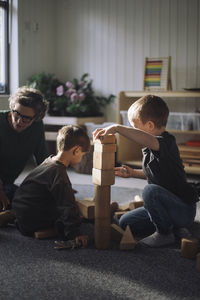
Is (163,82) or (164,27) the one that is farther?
(164,27)

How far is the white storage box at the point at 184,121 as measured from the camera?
142 inches

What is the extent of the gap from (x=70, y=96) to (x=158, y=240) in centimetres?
261

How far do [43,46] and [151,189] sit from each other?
3126 mm

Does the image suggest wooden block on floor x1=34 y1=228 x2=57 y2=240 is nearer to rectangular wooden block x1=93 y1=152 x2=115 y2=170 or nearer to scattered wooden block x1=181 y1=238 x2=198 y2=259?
rectangular wooden block x1=93 y1=152 x2=115 y2=170

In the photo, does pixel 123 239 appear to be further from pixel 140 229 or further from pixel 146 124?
pixel 146 124

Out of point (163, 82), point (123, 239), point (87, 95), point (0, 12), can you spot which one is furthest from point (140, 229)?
point (0, 12)

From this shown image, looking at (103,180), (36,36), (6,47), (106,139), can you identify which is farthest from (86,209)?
(36,36)

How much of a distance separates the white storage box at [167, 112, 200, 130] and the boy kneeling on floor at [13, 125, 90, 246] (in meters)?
1.87

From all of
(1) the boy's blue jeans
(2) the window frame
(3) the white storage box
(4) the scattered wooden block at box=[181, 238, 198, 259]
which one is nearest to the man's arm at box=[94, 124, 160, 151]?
(1) the boy's blue jeans

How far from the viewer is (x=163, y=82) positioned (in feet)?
12.4

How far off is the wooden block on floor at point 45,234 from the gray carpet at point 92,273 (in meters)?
0.03

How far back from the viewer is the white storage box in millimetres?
3596

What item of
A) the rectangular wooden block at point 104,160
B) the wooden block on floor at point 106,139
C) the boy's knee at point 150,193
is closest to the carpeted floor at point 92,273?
the boy's knee at point 150,193

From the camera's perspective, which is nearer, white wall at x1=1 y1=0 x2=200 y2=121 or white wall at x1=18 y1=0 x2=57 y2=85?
white wall at x1=1 y1=0 x2=200 y2=121
